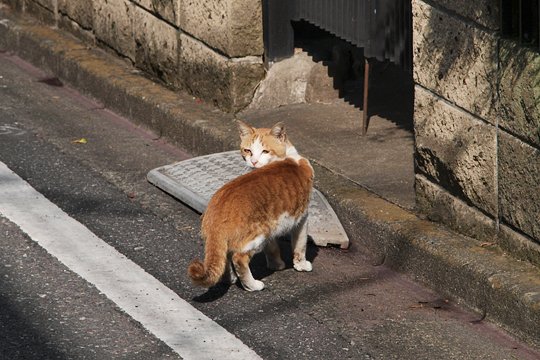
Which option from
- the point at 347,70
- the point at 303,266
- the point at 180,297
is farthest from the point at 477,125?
the point at 347,70

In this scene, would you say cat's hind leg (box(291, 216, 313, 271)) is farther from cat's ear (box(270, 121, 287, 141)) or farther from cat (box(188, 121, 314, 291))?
cat's ear (box(270, 121, 287, 141))

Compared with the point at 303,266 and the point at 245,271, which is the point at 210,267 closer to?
the point at 245,271

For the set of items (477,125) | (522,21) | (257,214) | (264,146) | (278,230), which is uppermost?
(522,21)

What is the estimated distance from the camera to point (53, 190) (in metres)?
7.79

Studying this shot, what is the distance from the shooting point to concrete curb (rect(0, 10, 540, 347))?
5.91 metres

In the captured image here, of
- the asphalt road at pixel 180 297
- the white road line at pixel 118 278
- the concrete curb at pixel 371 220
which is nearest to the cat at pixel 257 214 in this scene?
the asphalt road at pixel 180 297

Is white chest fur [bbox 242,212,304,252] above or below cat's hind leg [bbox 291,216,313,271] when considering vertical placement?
above

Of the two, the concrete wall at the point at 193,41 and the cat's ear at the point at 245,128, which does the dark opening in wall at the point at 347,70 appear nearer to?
the concrete wall at the point at 193,41

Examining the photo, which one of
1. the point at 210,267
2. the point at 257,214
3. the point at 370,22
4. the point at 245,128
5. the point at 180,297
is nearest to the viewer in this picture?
the point at 210,267

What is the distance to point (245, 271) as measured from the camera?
20.5 feet

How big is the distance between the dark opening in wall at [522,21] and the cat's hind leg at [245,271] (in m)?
1.65

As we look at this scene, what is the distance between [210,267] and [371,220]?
1229 millimetres

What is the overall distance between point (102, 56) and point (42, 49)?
0.66m

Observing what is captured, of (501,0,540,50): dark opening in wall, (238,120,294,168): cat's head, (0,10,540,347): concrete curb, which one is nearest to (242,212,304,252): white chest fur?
(238,120,294,168): cat's head
